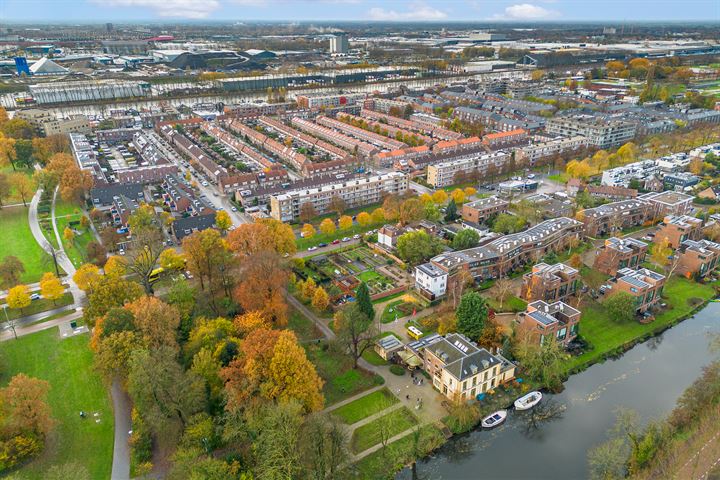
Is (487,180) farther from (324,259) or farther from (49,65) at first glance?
(49,65)

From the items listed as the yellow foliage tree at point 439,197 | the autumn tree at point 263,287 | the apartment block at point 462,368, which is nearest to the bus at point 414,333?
the apartment block at point 462,368

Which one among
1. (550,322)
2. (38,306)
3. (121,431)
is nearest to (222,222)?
(38,306)

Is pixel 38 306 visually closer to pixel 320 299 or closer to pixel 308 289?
pixel 308 289

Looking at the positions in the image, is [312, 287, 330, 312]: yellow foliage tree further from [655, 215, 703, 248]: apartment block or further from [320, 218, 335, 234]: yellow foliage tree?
[655, 215, 703, 248]: apartment block

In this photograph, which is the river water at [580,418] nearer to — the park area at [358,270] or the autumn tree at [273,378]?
the autumn tree at [273,378]

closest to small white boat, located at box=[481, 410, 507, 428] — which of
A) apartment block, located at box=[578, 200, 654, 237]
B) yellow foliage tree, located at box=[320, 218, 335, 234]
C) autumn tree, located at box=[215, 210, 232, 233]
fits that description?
yellow foliage tree, located at box=[320, 218, 335, 234]

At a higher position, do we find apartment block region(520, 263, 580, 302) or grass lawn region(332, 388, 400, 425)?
apartment block region(520, 263, 580, 302)
